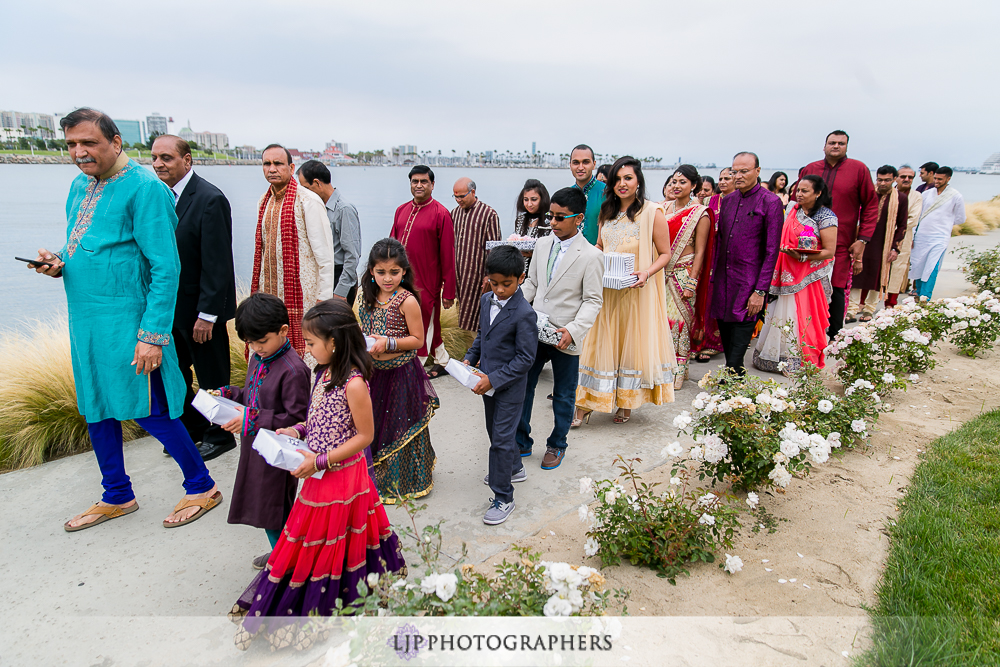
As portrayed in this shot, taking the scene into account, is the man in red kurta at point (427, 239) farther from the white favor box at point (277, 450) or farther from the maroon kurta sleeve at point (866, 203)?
the maroon kurta sleeve at point (866, 203)

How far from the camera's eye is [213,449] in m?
3.97

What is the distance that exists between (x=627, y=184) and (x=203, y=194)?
118 inches

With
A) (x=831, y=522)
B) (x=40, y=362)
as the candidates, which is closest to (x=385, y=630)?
(x=831, y=522)

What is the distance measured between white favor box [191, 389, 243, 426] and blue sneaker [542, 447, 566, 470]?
212 cm

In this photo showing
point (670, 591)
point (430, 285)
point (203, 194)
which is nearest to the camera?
point (670, 591)

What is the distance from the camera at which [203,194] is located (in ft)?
12.5

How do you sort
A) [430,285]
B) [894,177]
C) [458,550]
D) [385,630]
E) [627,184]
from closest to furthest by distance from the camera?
[385,630], [458,550], [627,184], [430,285], [894,177]

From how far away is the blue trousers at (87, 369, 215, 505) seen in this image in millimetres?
3107

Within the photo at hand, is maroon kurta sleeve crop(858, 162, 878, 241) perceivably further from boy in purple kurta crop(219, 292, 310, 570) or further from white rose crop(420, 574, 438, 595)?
white rose crop(420, 574, 438, 595)

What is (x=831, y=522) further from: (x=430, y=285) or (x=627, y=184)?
(x=430, y=285)

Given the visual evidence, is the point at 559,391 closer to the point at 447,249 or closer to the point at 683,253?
the point at 447,249

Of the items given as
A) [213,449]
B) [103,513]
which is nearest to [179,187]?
[213,449]

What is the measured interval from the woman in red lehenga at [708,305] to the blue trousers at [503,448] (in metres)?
3.37

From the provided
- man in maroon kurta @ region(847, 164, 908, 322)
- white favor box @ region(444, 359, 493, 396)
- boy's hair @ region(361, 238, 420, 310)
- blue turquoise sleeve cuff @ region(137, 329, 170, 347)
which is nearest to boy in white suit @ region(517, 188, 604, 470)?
white favor box @ region(444, 359, 493, 396)
